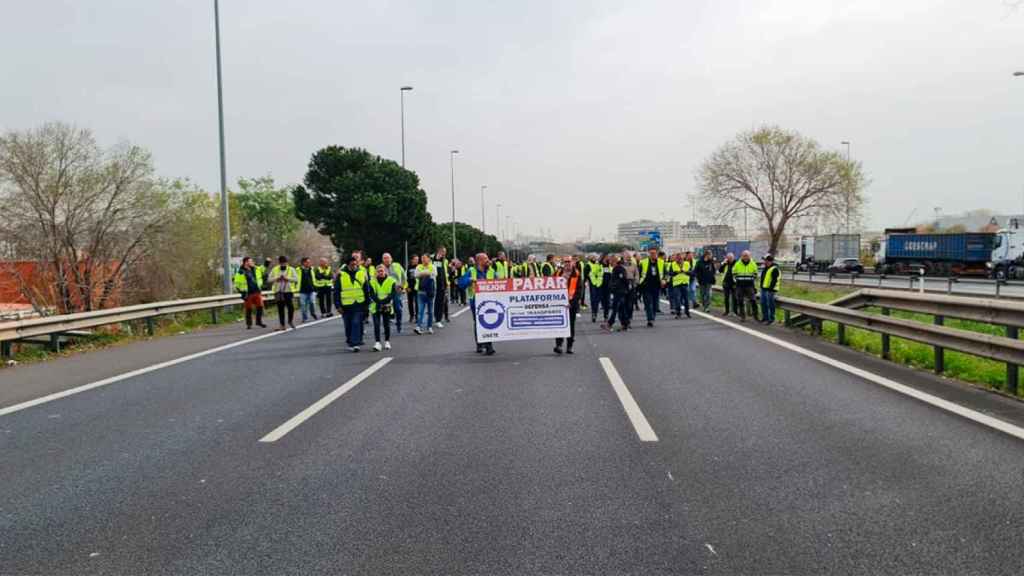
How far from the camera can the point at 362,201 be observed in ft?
196

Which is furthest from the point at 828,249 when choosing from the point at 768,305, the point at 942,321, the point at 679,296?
the point at 942,321

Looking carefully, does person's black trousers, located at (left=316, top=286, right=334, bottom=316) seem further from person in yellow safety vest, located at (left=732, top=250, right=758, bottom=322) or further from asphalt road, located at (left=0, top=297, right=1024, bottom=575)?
asphalt road, located at (left=0, top=297, right=1024, bottom=575)

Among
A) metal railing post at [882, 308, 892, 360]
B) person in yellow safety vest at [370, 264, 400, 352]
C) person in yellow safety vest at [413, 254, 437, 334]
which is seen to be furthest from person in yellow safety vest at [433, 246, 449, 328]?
metal railing post at [882, 308, 892, 360]

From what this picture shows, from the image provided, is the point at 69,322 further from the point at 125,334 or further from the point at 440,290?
the point at 440,290

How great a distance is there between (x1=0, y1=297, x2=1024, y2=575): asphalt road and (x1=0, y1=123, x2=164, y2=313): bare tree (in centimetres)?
2511

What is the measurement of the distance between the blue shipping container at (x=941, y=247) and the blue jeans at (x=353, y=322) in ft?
131

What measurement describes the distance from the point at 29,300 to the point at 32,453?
1111 inches

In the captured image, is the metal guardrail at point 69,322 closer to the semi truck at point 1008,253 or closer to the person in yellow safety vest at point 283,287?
the person in yellow safety vest at point 283,287

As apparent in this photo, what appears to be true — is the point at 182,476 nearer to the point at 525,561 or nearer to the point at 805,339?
the point at 525,561

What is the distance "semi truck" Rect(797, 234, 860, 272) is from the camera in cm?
5822

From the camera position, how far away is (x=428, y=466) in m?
5.62

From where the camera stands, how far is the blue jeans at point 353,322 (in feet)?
44.0

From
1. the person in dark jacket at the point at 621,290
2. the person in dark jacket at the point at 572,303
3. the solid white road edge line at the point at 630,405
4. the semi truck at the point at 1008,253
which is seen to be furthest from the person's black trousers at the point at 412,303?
the semi truck at the point at 1008,253

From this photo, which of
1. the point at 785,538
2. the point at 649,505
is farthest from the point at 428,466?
the point at 785,538
